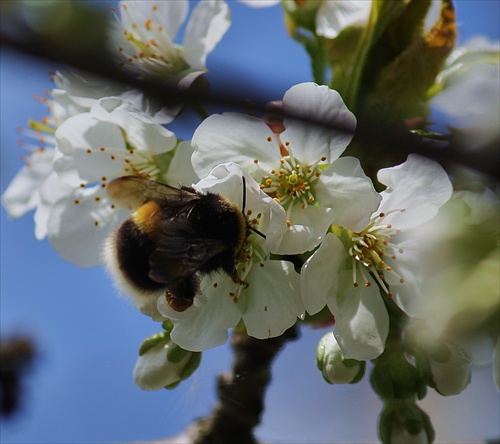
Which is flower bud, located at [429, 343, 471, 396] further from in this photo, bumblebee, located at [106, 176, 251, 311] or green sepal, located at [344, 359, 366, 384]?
bumblebee, located at [106, 176, 251, 311]

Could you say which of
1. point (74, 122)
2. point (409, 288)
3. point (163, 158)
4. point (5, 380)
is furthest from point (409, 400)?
point (5, 380)

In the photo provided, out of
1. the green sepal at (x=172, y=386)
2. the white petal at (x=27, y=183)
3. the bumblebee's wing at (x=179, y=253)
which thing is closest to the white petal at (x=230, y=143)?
the bumblebee's wing at (x=179, y=253)

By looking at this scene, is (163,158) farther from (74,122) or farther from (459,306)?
(459,306)

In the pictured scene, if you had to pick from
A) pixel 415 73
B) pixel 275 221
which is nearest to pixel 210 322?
pixel 275 221

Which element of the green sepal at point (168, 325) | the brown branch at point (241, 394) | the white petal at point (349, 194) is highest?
the white petal at point (349, 194)

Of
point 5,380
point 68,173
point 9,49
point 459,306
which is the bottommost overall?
point 5,380

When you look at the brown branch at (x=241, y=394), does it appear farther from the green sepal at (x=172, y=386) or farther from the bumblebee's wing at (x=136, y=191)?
the bumblebee's wing at (x=136, y=191)

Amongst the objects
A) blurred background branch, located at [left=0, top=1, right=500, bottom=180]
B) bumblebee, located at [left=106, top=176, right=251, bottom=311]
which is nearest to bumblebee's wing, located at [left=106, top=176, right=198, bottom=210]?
bumblebee, located at [left=106, top=176, right=251, bottom=311]
